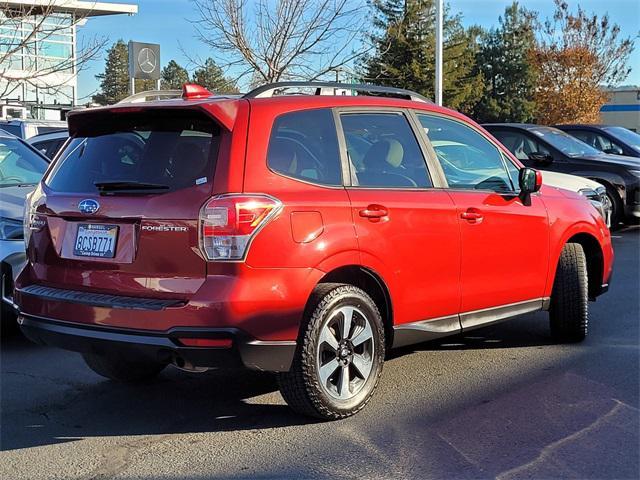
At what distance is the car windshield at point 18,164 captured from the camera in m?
7.30

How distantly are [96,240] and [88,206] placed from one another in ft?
0.65

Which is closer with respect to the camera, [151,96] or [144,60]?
[151,96]

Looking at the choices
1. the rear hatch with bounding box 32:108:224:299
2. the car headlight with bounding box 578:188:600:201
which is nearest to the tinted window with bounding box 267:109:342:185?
the rear hatch with bounding box 32:108:224:299

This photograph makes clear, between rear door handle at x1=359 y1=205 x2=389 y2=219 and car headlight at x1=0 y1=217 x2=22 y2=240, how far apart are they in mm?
3055

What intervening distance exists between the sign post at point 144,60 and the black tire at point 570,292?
834 cm

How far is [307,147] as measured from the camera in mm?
4262

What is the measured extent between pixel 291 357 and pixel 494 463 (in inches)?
45.2

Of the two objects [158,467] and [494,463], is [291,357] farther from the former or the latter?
[494,463]

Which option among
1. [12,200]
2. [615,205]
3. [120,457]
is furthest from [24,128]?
[615,205]

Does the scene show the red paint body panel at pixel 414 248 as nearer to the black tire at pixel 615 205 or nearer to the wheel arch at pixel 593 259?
the wheel arch at pixel 593 259

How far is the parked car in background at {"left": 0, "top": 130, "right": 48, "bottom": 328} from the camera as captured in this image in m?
5.73

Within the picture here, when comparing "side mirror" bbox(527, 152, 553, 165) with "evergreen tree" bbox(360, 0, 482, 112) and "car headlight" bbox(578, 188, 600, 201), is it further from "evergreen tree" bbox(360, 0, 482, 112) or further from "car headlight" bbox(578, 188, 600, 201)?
"evergreen tree" bbox(360, 0, 482, 112)

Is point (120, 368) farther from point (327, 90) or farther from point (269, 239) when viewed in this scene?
point (327, 90)

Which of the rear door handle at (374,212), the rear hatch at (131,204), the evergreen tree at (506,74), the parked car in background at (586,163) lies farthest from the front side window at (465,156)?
the evergreen tree at (506,74)
